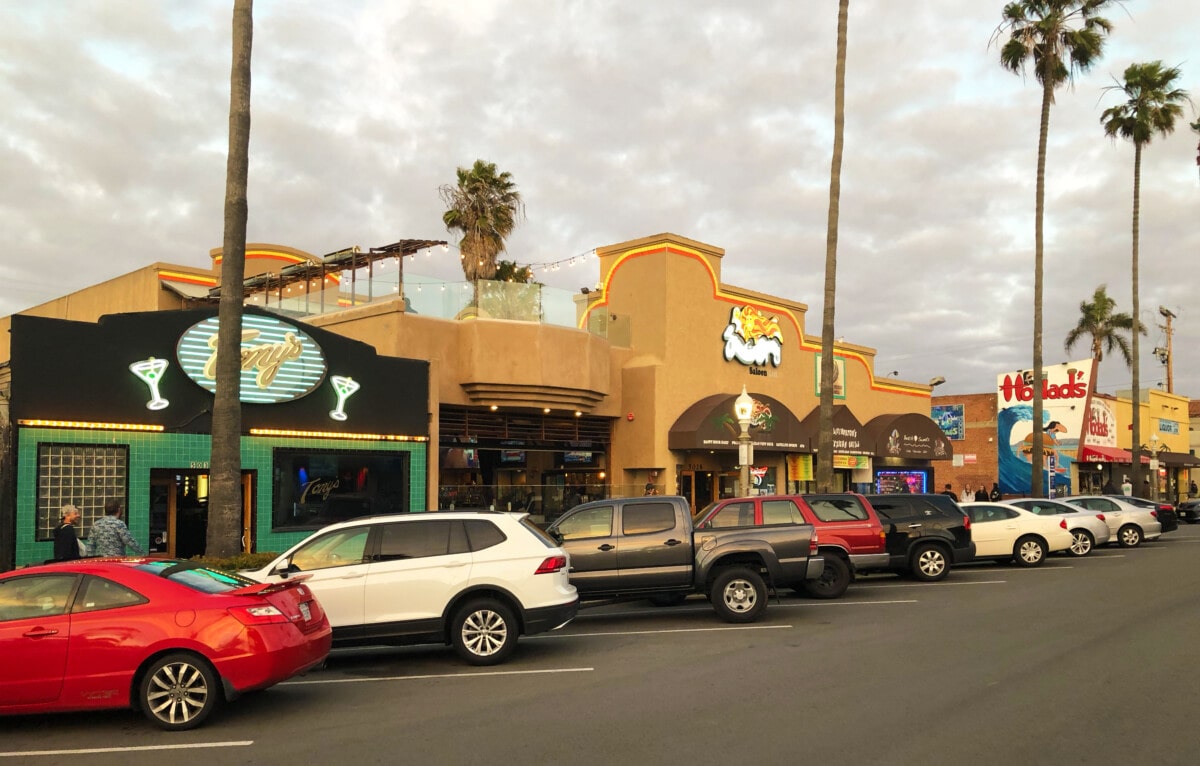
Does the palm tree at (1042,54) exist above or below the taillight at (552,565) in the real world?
above

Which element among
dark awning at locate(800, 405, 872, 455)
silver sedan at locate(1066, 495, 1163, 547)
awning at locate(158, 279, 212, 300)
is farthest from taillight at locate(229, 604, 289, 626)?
dark awning at locate(800, 405, 872, 455)

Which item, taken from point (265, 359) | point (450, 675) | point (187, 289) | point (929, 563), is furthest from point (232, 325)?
point (187, 289)

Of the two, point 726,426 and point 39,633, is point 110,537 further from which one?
point 726,426

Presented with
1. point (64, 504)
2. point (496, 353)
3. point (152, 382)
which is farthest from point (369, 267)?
point (64, 504)

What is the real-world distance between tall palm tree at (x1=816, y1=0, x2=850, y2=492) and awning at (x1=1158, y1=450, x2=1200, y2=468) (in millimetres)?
41042

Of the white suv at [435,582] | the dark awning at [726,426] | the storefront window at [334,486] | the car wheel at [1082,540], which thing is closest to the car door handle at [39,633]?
the white suv at [435,582]

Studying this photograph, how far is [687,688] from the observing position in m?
9.11

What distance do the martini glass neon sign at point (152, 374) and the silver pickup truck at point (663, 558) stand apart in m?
8.33

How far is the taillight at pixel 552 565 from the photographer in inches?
423

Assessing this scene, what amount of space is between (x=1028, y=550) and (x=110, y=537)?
59.7ft

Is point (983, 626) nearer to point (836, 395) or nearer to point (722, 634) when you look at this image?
point (722, 634)

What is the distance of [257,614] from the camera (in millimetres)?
8102

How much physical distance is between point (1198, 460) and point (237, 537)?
62.6 metres

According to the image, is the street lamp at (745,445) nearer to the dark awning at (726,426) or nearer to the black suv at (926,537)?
the black suv at (926,537)
